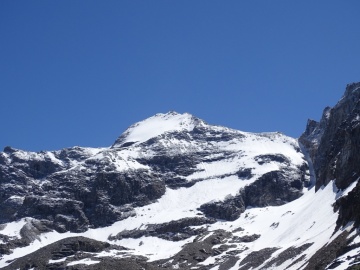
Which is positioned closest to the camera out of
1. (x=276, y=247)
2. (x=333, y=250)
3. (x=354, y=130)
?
(x=333, y=250)

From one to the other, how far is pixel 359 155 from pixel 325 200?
760 inches

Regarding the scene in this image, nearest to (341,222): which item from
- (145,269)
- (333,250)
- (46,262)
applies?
(333,250)

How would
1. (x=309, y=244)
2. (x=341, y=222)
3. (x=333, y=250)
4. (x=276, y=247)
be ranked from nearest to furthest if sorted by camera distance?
1. (x=333, y=250)
2. (x=341, y=222)
3. (x=309, y=244)
4. (x=276, y=247)

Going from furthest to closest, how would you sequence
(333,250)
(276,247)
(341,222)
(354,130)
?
(354,130), (276,247), (341,222), (333,250)

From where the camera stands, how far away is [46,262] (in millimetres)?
198500

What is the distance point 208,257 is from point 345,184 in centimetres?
4864

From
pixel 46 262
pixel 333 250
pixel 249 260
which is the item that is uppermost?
pixel 46 262

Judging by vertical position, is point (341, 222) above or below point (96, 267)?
below

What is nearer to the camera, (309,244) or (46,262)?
(309,244)

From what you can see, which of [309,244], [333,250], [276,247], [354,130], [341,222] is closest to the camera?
[333,250]

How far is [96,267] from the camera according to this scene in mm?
186750

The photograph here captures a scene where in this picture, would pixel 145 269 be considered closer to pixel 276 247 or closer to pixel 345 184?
pixel 276 247

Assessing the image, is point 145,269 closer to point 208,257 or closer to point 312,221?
point 208,257

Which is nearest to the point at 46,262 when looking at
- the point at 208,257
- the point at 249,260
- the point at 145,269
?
the point at 145,269
